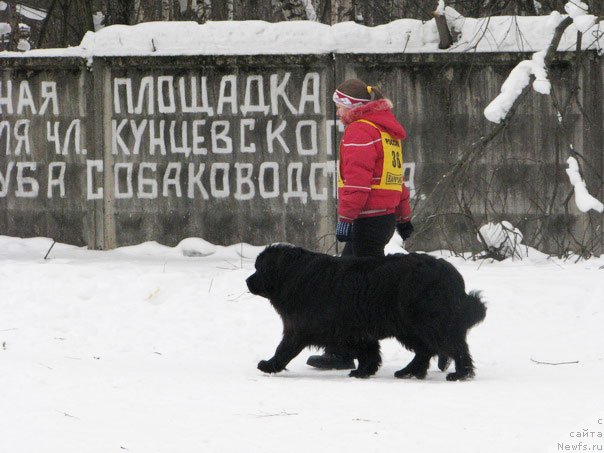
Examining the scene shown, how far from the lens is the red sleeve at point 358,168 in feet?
21.9

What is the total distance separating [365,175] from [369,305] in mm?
819

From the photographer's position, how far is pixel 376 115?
6.86 metres

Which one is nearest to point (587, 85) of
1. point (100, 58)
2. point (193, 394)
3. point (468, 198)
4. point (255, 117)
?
point (468, 198)

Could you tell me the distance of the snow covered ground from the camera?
460 cm

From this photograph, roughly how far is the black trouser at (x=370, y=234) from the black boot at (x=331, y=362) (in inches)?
25.8

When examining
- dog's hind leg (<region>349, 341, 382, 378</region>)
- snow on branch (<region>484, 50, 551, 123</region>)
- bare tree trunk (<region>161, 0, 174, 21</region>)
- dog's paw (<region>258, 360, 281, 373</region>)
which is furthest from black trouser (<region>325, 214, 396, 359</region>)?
bare tree trunk (<region>161, 0, 174, 21</region>)

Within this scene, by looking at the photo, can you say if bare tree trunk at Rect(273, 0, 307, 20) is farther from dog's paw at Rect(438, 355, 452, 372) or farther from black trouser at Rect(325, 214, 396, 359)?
dog's paw at Rect(438, 355, 452, 372)

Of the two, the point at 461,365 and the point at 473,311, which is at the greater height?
the point at 473,311

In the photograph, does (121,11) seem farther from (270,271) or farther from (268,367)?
(268,367)

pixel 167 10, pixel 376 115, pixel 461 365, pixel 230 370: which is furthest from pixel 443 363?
pixel 167 10

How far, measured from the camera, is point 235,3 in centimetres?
2017

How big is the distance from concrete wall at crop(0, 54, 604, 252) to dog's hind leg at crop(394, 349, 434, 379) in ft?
12.8

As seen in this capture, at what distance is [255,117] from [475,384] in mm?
5392

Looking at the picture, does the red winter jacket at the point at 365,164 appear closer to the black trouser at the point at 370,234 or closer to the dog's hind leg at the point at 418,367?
the black trouser at the point at 370,234
